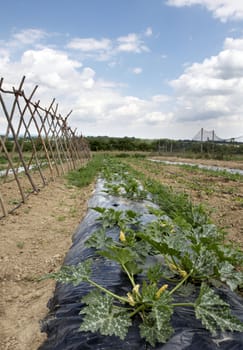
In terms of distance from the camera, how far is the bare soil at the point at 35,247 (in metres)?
2.42

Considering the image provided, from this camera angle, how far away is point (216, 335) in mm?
1730

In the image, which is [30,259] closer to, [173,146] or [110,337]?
[110,337]

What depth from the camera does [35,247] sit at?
4.23 metres

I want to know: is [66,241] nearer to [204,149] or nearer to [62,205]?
[62,205]

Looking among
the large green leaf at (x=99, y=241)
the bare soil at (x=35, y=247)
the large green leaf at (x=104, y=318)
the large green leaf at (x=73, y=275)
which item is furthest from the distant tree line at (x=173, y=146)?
the large green leaf at (x=104, y=318)

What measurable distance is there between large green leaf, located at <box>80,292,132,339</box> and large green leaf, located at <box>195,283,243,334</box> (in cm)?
41

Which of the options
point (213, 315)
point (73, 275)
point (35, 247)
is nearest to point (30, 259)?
point (35, 247)

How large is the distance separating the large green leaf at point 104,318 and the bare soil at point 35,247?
63 cm

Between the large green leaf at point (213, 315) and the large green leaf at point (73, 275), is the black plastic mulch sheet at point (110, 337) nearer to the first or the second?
the large green leaf at point (213, 315)

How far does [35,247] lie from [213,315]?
121 inches

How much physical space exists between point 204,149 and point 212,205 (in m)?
22.9

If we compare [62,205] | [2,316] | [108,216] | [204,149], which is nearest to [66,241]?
[108,216]

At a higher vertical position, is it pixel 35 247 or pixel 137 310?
pixel 137 310

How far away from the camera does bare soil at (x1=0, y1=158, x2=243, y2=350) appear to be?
2422 millimetres
